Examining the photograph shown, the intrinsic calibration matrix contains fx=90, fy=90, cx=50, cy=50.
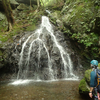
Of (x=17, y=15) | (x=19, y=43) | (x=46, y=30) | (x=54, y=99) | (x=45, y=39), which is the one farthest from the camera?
(x=17, y=15)

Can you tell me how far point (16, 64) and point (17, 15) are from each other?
1187 centimetres

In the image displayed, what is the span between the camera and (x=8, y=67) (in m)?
8.27

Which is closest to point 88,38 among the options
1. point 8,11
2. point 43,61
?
point 43,61

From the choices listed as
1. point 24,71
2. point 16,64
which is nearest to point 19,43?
point 16,64

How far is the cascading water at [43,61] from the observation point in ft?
25.7

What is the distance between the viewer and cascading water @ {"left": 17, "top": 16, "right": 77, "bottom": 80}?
782cm

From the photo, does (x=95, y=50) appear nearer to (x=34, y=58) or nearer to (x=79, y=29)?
(x=79, y=29)

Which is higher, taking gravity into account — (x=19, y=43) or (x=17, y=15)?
(x=17, y=15)

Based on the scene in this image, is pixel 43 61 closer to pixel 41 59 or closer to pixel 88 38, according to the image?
pixel 41 59

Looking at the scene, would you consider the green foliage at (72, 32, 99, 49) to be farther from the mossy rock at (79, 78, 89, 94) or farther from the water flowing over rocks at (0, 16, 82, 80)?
the mossy rock at (79, 78, 89, 94)

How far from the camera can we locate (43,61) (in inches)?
328

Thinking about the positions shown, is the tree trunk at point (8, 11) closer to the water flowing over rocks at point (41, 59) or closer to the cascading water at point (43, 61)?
the water flowing over rocks at point (41, 59)

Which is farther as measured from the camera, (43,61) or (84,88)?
(43,61)

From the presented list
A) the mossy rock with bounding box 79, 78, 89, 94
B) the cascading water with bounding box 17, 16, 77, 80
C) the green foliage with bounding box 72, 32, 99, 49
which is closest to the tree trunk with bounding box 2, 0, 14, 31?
the cascading water with bounding box 17, 16, 77, 80
